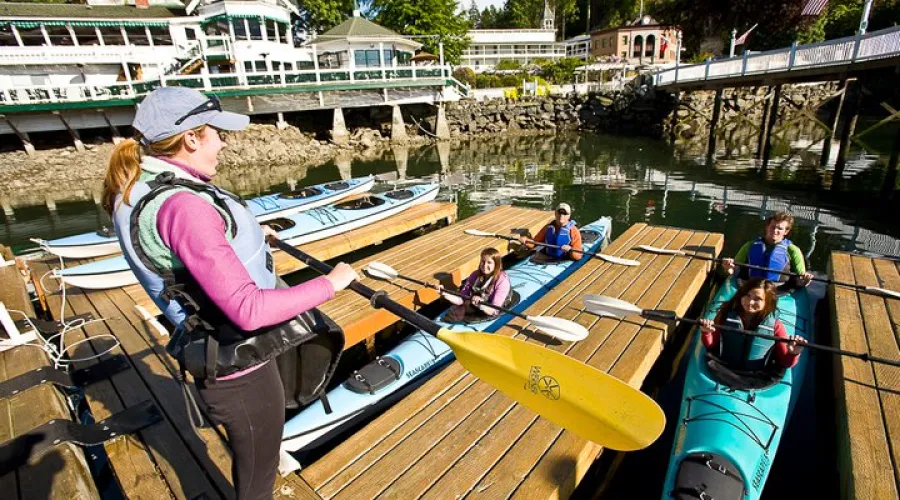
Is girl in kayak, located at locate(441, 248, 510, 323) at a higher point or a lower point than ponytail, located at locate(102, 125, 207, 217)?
lower

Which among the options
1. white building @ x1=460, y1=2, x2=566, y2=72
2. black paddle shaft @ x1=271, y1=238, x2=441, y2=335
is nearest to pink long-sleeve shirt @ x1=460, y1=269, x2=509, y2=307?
black paddle shaft @ x1=271, y1=238, x2=441, y2=335

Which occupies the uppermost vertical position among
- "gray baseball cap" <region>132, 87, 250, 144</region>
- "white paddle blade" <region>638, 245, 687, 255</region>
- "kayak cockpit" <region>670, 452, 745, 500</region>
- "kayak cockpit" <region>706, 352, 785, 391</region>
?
"gray baseball cap" <region>132, 87, 250, 144</region>

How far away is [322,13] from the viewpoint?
41344mm

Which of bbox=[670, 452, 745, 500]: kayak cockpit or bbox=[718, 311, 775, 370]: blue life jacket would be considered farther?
bbox=[718, 311, 775, 370]: blue life jacket

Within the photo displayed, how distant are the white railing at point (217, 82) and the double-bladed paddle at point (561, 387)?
76.7 feet

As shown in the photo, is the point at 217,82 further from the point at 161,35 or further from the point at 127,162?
the point at 127,162

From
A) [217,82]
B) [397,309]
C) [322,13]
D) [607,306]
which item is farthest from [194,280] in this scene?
[322,13]

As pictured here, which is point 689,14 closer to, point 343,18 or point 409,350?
point 343,18

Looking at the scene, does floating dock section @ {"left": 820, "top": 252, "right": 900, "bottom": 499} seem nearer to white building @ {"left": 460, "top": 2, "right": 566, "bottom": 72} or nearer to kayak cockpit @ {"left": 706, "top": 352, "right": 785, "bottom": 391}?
kayak cockpit @ {"left": 706, "top": 352, "right": 785, "bottom": 391}

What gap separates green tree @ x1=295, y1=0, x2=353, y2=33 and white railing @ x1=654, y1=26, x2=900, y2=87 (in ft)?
107

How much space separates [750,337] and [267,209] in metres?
9.63

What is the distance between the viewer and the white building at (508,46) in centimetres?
5325

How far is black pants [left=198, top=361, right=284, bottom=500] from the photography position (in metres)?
1.87

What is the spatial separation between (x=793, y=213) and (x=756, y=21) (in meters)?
36.6
